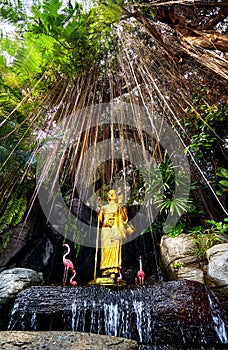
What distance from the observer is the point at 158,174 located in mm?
3639

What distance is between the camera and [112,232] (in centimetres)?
362

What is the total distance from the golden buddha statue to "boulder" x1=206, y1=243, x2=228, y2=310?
1.14m

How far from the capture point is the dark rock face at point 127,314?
78.6 inches

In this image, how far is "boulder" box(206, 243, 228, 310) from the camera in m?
2.42

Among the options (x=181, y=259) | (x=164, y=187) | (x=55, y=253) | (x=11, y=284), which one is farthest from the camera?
(x=55, y=253)

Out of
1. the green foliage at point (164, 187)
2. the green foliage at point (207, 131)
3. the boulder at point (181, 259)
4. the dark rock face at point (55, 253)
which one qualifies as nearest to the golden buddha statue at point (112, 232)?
the dark rock face at point (55, 253)

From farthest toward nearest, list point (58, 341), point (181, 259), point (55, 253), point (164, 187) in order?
point (55, 253) < point (164, 187) < point (181, 259) < point (58, 341)

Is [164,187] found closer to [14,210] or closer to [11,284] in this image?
[14,210]

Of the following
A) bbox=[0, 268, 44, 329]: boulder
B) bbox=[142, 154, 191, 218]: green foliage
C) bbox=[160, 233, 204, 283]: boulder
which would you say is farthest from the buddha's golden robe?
bbox=[0, 268, 44, 329]: boulder

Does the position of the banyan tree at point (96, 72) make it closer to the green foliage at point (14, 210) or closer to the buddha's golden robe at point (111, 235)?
the green foliage at point (14, 210)

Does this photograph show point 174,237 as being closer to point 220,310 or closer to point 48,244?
point 220,310

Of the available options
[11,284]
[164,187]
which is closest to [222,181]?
[164,187]

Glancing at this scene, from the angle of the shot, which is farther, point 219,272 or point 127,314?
point 219,272

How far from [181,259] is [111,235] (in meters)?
0.98
